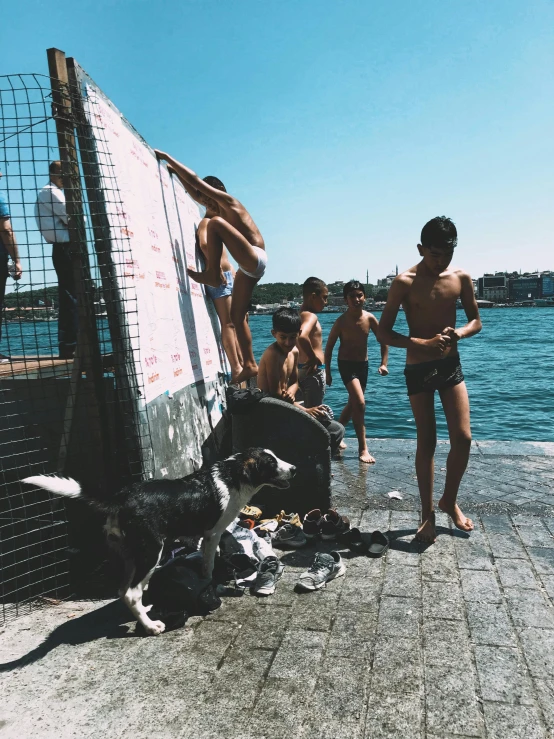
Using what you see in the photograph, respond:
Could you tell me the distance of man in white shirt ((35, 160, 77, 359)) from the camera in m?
4.24

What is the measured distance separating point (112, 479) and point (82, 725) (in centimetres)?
196

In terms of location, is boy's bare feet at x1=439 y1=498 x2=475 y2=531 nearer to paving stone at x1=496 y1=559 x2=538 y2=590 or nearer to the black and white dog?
paving stone at x1=496 y1=559 x2=538 y2=590

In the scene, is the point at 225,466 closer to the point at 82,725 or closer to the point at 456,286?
the point at 82,725

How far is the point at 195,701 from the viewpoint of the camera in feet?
9.04

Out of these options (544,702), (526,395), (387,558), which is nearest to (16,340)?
(387,558)

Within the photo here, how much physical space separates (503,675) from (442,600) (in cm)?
82

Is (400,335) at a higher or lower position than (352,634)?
higher

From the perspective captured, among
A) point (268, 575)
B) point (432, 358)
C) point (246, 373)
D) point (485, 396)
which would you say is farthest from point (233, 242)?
point (485, 396)

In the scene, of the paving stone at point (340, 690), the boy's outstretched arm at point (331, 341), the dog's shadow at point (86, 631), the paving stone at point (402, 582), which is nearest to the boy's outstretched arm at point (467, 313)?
the paving stone at point (402, 582)

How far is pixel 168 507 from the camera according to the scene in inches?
143

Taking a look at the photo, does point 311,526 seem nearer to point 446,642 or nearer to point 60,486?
point 446,642

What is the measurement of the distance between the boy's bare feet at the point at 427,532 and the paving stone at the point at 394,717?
2.03 meters

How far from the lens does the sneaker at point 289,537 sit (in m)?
4.67

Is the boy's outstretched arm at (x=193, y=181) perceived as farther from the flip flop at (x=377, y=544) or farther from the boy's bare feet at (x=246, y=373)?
the flip flop at (x=377, y=544)
